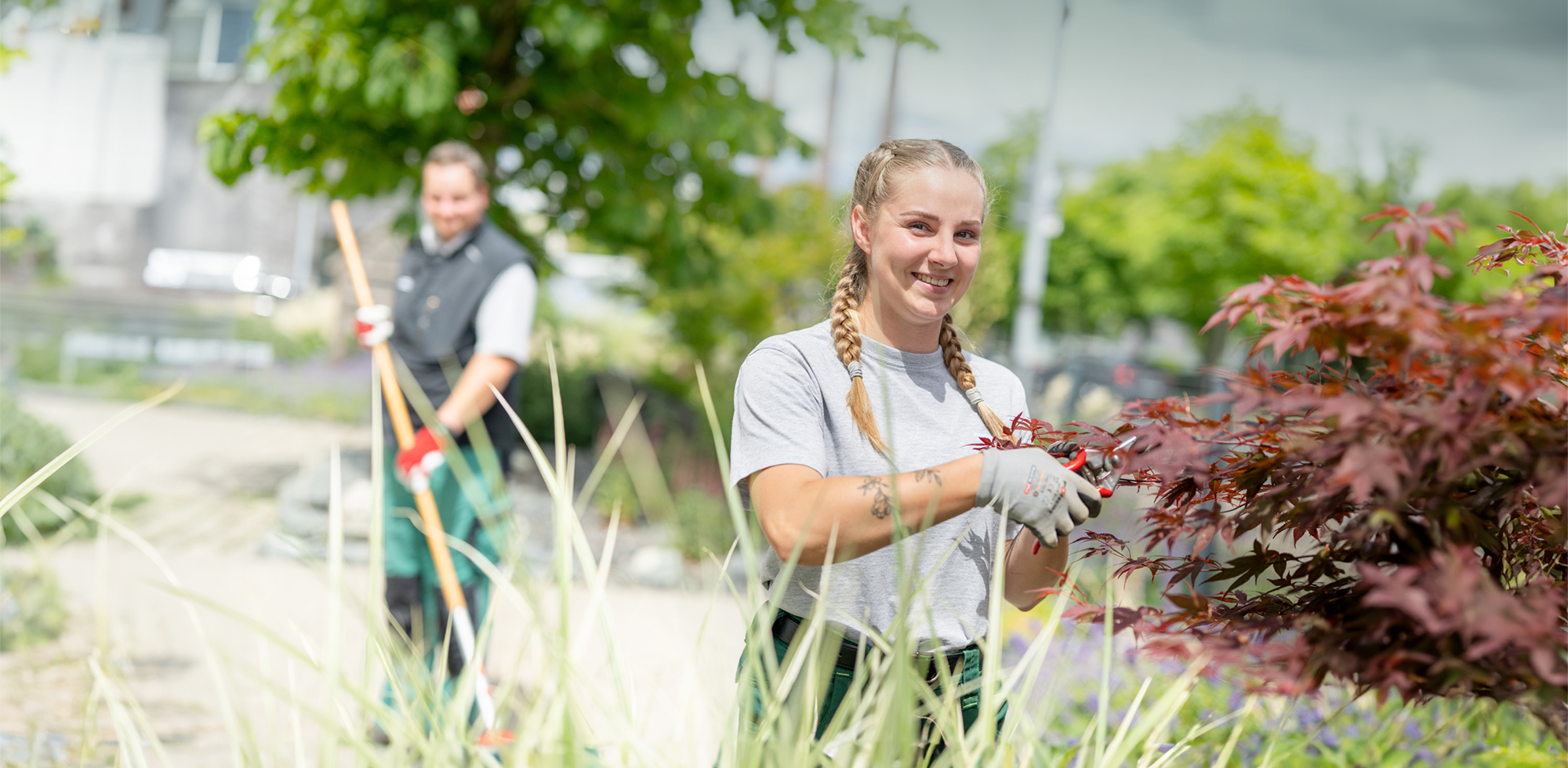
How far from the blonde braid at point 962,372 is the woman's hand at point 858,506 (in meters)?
0.27

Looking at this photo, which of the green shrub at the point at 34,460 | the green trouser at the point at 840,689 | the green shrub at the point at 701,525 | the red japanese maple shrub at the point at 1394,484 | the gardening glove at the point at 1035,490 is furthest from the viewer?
the green shrub at the point at 701,525

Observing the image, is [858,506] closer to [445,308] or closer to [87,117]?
[445,308]

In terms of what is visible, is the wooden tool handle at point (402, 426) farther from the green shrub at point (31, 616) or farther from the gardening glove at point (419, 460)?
the green shrub at point (31, 616)

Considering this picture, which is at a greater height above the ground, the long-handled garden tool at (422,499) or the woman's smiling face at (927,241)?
the woman's smiling face at (927,241)

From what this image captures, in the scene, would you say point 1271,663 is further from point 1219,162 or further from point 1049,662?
point 1219,162

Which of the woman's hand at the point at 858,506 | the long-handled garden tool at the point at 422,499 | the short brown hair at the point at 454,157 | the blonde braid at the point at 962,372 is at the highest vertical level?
the short brown hair at the point at 454,157

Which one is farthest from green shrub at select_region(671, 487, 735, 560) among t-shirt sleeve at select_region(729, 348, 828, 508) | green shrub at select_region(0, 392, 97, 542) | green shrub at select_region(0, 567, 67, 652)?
t-shirt sleeve at select_region(729, 348, 828, 508)

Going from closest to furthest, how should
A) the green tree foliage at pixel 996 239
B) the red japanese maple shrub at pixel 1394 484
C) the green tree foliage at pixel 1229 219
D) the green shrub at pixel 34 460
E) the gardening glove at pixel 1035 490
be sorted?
the red japanese maple shrub at pixel 1394 484, the gardening glove at pixel 1035 490, the green tree foliage at pixel 996 239, the green shrub at pixel 34 460, the green tree foliage at pixel 1229 219

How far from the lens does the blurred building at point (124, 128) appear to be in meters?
7.19

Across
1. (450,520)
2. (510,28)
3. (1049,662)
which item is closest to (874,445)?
(450,520)

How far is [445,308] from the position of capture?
127 inches

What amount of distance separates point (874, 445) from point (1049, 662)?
2654 millimetres

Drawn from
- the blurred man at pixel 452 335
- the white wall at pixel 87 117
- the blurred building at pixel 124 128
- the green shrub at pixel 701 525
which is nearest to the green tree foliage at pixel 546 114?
the blurred building at pixel 124 128

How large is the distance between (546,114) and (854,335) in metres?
5.28
